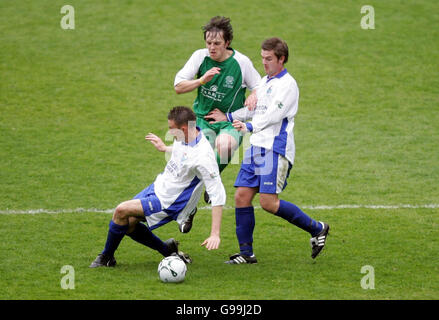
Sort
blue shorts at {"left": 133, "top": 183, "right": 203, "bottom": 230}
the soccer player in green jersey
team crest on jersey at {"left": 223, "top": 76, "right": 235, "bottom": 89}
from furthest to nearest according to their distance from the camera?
team crest on jersey at {"left": 223, "top": 76, "right": 235, "bottom": 89}
the soccer player in green jersey
blue shorts at {"left": 133, "top": 183, "right": 203, "bottom": 230}

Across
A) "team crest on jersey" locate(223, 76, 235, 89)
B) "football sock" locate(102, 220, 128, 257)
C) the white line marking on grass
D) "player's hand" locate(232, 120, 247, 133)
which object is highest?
"team crest on jersey" locate(223, 76, 235, 89)

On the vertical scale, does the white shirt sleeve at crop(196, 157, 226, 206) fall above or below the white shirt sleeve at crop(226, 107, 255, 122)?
below

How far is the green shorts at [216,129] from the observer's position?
777 centimetres

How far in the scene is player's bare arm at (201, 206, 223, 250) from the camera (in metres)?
6.05

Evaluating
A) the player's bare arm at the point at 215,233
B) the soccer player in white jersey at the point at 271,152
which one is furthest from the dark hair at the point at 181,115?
the player's bare arm at the point at 215,233

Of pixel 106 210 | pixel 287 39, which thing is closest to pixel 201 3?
pixel 287 39

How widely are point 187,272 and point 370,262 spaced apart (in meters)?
1.95

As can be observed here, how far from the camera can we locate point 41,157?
37.0 feet

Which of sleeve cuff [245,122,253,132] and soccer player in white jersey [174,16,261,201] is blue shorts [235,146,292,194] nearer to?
sleeve cuff [245,122,253,132]

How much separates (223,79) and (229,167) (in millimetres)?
3736

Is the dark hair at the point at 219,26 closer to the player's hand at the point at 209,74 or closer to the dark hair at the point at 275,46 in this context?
the player's hand at the point at 209,74

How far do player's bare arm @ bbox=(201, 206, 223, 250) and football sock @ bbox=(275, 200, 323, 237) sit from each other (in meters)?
0.94

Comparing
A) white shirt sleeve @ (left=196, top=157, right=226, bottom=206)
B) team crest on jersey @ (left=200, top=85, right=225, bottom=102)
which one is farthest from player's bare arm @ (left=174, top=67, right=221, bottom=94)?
white shirt sleeve @ (left=196, top=157, right=226, bottom=206)

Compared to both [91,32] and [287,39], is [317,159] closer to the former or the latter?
[287,39]
